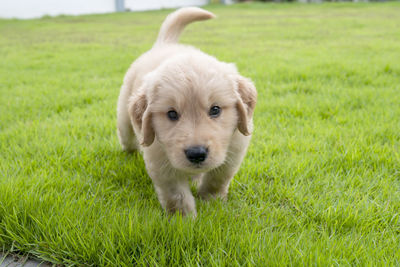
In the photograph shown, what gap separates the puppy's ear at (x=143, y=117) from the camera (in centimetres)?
193

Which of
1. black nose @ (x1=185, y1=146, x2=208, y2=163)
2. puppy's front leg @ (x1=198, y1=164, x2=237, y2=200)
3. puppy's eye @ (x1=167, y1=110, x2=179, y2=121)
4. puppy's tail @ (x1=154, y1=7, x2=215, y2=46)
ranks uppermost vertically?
puppy's tail @ (x1=154, y1=7, x2=215, y2=46)

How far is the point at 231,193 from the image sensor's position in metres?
2.36

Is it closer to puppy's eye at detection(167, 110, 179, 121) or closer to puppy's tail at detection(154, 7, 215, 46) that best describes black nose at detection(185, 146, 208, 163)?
puppy's eye at detection(167, 110, 179, 121)

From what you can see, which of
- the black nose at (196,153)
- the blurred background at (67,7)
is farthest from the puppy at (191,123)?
the blurred background at (67,7)

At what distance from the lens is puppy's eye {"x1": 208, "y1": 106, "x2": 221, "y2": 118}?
1.86 metres

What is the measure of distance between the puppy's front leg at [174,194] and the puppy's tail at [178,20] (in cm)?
146

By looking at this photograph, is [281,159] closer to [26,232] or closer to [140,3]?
[26,232]

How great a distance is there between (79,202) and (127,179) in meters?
0.54

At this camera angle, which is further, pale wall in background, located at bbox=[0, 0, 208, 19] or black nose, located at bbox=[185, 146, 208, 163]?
pale wall in background, located at bbox=[0, 0, 208, 19]

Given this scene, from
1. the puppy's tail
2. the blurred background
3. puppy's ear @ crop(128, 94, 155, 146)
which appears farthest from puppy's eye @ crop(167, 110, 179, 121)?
the blurred background

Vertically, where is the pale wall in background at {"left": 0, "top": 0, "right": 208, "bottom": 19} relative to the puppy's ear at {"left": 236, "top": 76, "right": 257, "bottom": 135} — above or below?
above

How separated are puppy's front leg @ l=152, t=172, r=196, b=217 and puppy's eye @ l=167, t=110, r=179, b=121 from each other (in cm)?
36

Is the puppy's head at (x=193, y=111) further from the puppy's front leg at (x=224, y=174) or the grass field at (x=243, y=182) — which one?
the grass field at (x=243, y=182)

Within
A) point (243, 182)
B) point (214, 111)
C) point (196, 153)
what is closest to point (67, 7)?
point (243, 182)
